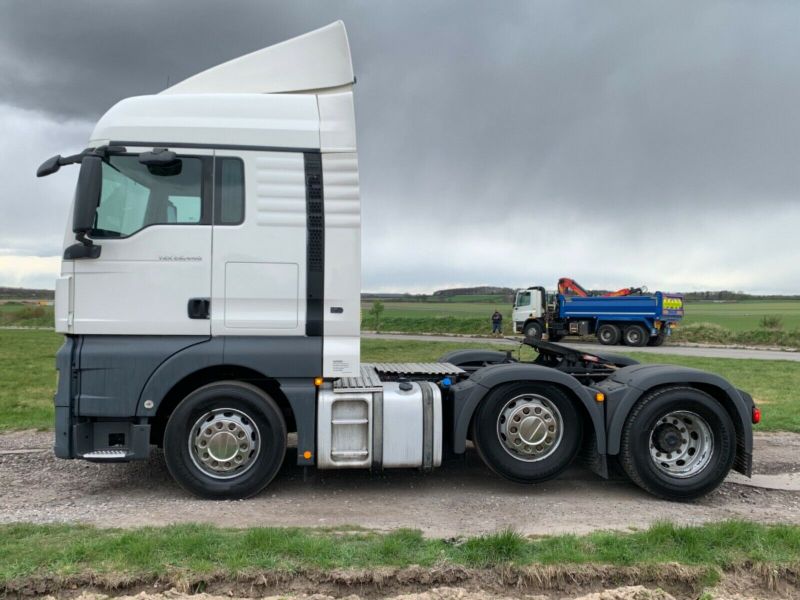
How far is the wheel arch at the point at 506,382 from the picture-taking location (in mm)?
5504

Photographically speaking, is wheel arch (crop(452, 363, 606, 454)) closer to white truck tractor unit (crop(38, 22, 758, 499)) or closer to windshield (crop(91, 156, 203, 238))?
white truck tractor unit (crop(38, 22, 758, 499))

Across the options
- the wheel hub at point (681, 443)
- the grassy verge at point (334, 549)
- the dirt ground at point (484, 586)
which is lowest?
the dirt ground at point (484, 586)

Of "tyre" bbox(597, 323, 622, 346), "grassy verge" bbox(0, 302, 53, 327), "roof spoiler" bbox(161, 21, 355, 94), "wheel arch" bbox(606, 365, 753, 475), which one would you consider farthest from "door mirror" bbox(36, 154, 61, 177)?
"grassy verge" bbox(0, 302, 53, 327)

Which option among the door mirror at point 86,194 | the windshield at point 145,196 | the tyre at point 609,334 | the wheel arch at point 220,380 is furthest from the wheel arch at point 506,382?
the tyre at point 609,334

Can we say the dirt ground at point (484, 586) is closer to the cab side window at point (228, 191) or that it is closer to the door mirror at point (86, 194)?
the door mirror at point (86, 194)

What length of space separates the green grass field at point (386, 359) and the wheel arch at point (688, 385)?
11.8 ft

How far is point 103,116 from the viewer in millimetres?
5309

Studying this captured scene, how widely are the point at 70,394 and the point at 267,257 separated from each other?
2002 millimetres

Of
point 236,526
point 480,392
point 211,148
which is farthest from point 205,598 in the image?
point 211,148

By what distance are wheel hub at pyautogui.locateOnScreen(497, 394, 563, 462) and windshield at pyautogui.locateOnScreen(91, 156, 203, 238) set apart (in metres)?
3.27

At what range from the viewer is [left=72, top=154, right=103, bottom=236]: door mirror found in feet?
15.9

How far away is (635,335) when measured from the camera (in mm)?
28594

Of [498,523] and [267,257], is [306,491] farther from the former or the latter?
[267,257]

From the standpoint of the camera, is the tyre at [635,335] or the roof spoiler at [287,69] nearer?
the roof spoiler at [287,69]
